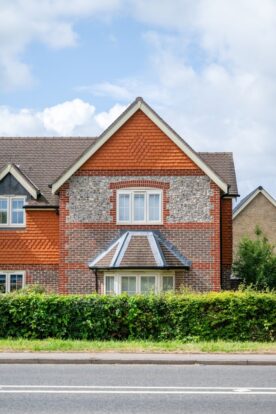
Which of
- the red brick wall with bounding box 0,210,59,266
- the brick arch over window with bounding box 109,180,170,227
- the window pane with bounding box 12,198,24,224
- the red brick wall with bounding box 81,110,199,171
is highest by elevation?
the red brick wall with bounding box 81,110,199,171

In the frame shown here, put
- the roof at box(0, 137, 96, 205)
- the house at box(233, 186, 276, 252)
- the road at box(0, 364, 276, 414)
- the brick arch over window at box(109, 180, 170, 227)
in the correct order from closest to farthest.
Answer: the road at box(0, 364, 276, 414) → the brick arch over window at box(109, 180, 170, 227) → the roof at box(0, 137, 96, 205) → the house at box(233, 186, 276, 252)

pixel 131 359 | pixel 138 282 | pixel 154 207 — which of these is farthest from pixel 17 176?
pixel 131 359

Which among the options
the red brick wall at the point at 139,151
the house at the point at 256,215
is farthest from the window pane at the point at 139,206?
the house at the point at 256,215

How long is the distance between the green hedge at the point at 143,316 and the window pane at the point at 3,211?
44.3ft

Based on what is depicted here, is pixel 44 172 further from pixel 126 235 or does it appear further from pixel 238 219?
pixel 238 219

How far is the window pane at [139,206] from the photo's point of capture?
34.5 meters

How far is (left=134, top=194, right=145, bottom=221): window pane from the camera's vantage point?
34469mm

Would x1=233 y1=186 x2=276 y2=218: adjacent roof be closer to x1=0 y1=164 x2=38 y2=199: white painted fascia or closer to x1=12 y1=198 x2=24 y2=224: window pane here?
x1=12 y1=198 x2=24 y2=224: window pane

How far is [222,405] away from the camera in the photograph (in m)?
12.5

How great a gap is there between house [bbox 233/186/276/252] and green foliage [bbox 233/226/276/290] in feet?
67.1

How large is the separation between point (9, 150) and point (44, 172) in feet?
7.49

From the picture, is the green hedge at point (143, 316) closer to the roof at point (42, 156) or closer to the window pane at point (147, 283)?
the window pane at point (147, 283)

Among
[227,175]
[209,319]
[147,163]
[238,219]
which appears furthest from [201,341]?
[238,219]

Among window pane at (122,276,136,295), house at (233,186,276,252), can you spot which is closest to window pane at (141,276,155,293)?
window pane at (122,276,136,295)
